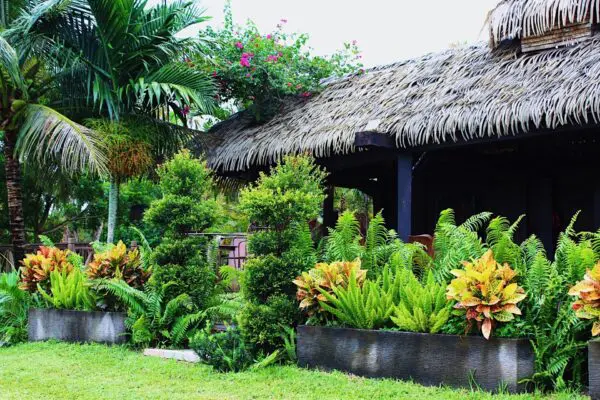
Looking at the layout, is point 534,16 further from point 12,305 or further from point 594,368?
point 12,305

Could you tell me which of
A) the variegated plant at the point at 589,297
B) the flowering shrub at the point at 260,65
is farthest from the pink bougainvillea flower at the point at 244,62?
the variegated plant at the point at 589,297

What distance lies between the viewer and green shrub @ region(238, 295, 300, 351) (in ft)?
19.6

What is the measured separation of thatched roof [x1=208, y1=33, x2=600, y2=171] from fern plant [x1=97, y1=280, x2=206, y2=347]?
9.22 feet

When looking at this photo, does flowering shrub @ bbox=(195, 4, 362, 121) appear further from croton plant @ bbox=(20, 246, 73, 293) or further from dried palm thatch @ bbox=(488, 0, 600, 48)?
croton plant @ bbox=(20, 246, 73, 293)

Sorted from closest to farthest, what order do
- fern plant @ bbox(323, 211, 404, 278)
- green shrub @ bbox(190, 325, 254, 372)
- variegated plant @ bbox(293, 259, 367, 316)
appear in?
1. green shrub @ bbox(190, 325, 254, 372)
2. variegated plant @ bbox(293, 259, 367, 316)
3. fern plant @ bbox(323, 211, 404, 278)

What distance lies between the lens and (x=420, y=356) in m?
5.04

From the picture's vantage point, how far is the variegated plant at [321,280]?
583 cm

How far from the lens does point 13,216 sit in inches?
416

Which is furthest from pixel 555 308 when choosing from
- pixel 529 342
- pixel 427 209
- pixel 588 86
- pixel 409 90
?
pixel 427 209

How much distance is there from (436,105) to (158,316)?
13.0ft

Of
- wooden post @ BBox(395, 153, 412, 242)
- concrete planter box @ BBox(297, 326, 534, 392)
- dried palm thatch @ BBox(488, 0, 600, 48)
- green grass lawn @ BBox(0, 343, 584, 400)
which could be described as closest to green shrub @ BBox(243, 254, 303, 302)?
concrete planter box @ BBox(297, 326, 534, 392)

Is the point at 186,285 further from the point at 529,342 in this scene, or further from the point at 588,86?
the point at 588,86

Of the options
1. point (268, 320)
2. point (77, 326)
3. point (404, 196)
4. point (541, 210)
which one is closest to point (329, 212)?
point (541, 210)

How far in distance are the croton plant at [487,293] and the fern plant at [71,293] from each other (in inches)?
172
